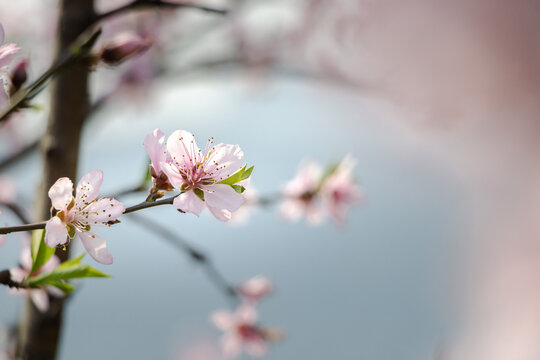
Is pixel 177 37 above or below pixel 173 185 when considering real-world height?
above

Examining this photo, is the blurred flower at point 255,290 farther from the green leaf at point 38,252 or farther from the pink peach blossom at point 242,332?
the green leaf at point 38,252

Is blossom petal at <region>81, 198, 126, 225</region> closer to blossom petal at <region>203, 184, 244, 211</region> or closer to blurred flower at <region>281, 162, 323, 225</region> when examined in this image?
blossom petal at <region>203, 184, 244, 211</region>

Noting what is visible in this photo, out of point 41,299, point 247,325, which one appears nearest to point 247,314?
point 247,325

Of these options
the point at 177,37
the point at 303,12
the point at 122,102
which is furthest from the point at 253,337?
the point at 303,12

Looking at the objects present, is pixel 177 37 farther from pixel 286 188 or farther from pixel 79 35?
pixel 79 35

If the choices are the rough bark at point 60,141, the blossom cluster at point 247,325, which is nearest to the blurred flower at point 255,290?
the blossom cluster at point 247,325
